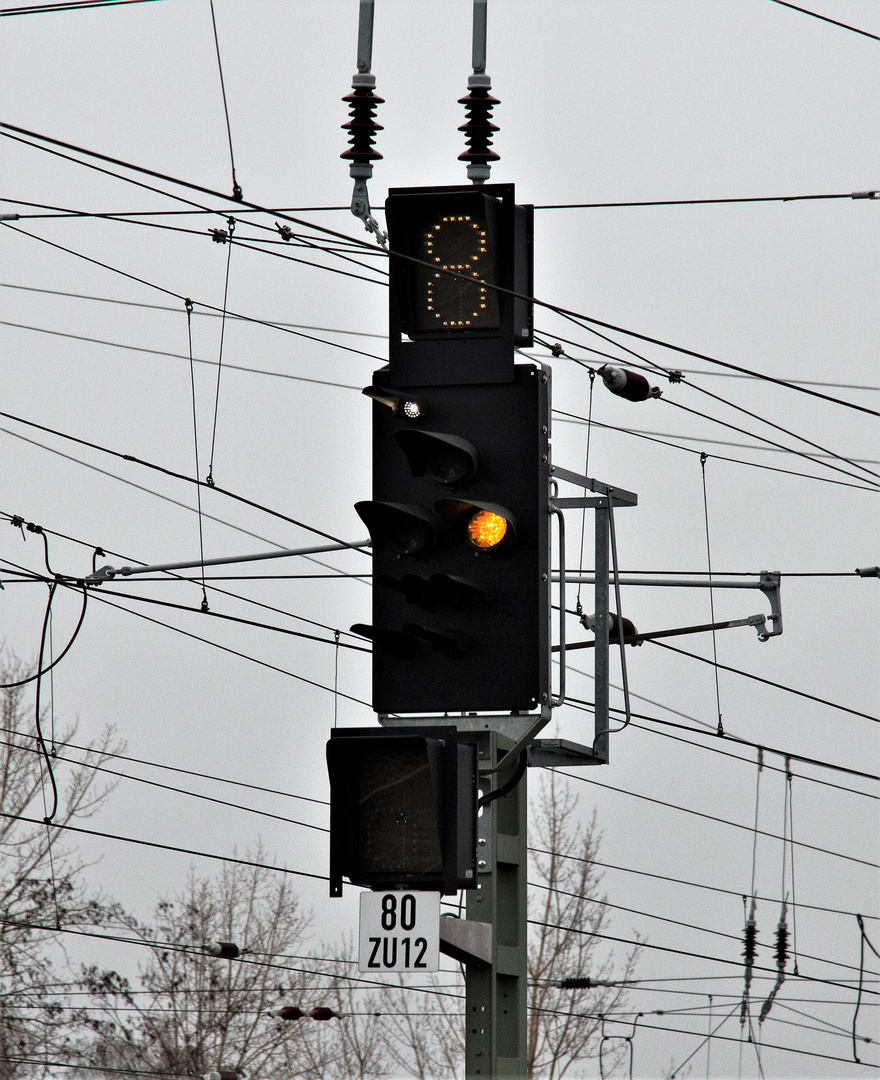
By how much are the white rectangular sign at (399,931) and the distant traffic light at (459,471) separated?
65 centimetres

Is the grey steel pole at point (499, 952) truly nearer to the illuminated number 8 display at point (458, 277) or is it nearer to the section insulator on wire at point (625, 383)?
the illuminated number 8 display at point (458, 277)

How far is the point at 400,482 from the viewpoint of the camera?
6.57 m

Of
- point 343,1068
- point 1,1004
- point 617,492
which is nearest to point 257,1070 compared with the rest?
point 343,1068

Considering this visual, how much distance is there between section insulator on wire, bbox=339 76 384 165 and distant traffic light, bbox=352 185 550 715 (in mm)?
695

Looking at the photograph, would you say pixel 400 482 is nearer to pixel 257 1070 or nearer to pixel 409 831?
pixel 409 831

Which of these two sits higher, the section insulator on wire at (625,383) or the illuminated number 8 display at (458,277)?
the section insulator on wire at (625,383)

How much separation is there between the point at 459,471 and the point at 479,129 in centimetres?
172

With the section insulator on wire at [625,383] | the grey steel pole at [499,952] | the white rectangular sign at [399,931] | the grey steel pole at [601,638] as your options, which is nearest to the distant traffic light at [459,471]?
the grey steel pole at [499,952]

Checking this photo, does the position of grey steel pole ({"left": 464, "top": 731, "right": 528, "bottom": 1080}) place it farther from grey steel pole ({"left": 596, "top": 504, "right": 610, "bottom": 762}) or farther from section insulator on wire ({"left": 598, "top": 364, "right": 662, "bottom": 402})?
section insulator on wire ({"left": 598, "top": 364, "right": 662, "bottom": 402})

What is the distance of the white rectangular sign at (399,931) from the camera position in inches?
236

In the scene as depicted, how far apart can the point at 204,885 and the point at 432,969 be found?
32.9m

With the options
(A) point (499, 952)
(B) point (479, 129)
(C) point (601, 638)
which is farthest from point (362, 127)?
(A) point (499, 952)

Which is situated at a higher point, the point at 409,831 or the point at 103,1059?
the point at 103,1059

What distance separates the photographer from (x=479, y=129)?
7527mm
